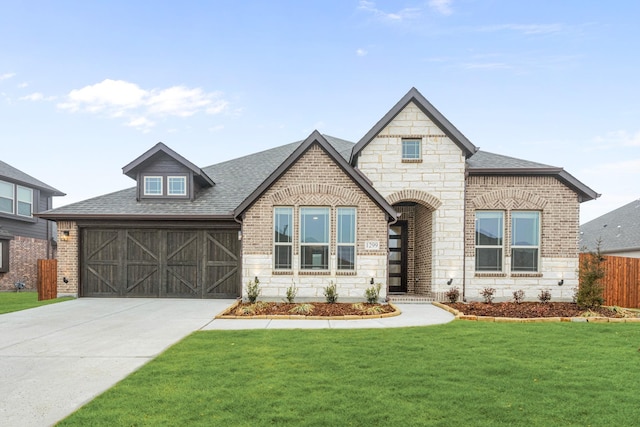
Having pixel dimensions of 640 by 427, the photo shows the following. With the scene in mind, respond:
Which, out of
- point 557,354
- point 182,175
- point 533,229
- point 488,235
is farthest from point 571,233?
point 182,175

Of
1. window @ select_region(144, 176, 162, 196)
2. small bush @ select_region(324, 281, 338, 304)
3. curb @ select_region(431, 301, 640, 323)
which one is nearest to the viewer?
curb @ select_region(431, 301, 640, 323)

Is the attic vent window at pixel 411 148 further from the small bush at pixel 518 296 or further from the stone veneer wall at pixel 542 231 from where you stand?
the small bush at pixel 518 296

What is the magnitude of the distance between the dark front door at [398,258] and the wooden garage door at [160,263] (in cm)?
616

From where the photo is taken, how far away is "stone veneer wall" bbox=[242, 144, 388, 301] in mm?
12680

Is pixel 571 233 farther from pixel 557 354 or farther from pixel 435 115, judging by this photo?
pixel 557 354

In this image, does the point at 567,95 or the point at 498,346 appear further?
the point at 567,95

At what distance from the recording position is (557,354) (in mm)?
6602

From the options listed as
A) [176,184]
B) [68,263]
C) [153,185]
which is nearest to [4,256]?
[68,263]

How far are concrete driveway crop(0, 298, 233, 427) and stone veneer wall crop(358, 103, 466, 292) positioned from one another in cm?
723

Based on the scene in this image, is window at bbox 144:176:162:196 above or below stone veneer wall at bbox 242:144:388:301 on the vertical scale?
above

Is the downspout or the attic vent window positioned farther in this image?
the attic vent window

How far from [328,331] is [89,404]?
198 inches

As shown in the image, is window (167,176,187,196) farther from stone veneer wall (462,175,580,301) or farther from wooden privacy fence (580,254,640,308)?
wooden privacy fence (580,254,640,308)

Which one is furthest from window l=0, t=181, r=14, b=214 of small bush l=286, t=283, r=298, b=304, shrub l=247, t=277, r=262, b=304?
small bush l=286, t=283, r=298, b=304
